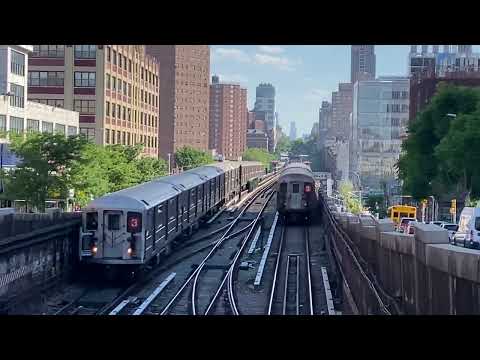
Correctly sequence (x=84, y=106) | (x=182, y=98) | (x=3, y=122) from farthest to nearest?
(x=182, y=98)
(x=84, y=106)
(x=3, y=122)

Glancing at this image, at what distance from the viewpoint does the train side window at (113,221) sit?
16.3m

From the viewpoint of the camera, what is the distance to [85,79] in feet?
116

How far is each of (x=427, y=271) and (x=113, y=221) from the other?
31.7 ft

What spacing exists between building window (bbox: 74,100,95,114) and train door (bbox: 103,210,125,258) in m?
20.3

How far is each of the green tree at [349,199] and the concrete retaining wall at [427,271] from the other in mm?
28401

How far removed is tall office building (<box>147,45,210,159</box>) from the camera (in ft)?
195

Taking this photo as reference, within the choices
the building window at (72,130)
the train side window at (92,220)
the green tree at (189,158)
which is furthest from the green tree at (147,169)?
the train side window at (92,220)

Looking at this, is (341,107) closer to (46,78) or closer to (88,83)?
(46,78)

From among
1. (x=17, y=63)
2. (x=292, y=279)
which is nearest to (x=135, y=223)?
(x=292, y=279)

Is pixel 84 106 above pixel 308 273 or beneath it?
above

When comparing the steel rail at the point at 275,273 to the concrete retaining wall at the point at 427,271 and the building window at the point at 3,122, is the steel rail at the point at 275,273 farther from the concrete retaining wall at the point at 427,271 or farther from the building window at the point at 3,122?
the building window at the point at 3,122

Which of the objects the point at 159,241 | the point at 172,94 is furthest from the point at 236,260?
the point at 172,94
